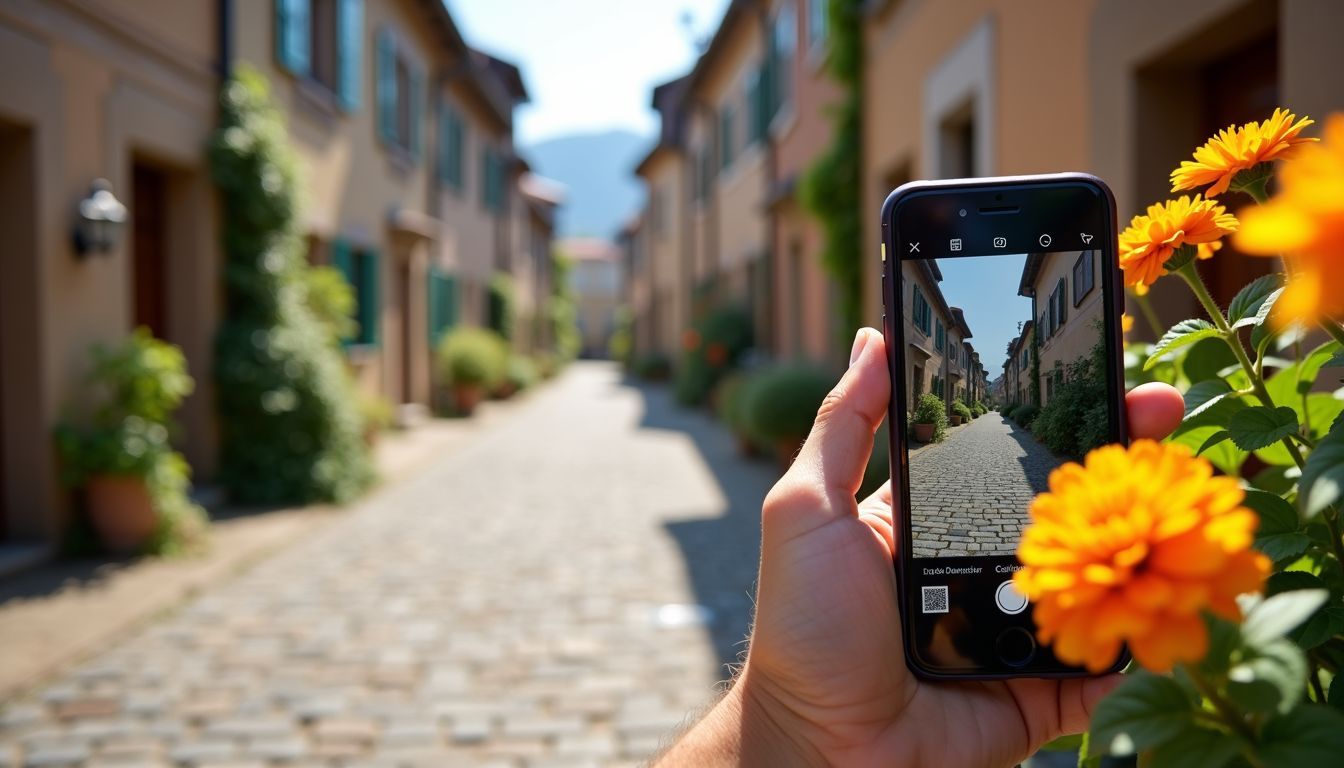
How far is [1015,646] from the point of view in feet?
3.75

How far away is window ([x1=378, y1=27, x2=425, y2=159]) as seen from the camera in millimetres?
13453

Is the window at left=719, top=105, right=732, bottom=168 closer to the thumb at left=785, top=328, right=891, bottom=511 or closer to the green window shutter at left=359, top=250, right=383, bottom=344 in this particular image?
the green window shutter at left=359, top=250, right=383, bottom=344

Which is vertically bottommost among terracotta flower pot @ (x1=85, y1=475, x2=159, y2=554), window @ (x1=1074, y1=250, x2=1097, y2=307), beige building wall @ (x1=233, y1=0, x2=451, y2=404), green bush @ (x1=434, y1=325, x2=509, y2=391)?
terracotta flower pot @ (x1=85, y1=475, x2=159, y2=554)

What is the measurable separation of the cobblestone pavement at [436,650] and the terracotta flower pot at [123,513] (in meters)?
0.80

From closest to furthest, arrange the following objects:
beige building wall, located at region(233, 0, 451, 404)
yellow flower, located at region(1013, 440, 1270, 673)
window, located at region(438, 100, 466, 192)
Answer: yellow flower, located at region(1013, 440, 1270, 673), beige building wall, located at region(233, 0, 451, 404), window, located at region(438, 100, 466, 192)

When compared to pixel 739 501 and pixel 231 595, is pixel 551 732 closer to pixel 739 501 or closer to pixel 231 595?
pixel 231 595

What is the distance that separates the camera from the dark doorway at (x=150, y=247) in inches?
316

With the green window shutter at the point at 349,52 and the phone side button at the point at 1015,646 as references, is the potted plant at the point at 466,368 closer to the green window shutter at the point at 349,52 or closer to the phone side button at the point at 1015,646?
the green window shutter at the point at 349,52

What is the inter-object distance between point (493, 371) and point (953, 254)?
1645cm

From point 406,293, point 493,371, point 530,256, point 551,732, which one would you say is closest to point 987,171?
point 551,732

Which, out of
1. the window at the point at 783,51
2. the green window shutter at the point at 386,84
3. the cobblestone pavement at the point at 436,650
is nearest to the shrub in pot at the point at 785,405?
the cobblestone pavement at the point at 436,650

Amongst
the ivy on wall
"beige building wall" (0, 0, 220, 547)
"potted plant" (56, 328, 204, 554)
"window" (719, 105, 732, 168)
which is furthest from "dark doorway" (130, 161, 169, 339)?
"window" (719, 105, 732, 168)

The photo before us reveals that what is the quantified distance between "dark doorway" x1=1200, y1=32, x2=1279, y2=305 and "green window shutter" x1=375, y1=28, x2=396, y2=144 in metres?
11.2

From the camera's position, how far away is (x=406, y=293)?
50.4 feet
